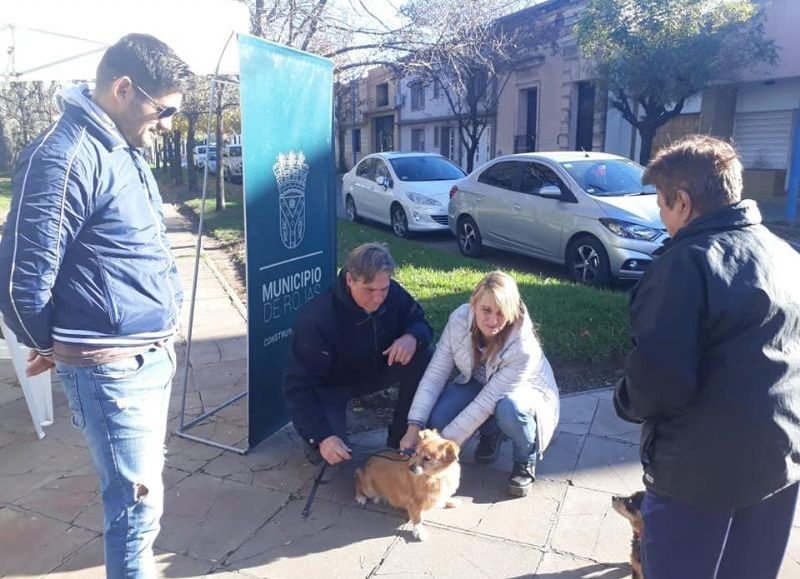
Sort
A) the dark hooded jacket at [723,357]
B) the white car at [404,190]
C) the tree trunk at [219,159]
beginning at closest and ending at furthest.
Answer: the dark hooded jacket at [723,357] < the white car at [404,190] < the tree trunk at [219,159]

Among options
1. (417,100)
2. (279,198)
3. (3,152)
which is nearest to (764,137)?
(279,198)

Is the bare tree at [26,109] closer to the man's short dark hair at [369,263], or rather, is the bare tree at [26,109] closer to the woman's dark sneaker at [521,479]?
the man's short dark hair at [369,263]

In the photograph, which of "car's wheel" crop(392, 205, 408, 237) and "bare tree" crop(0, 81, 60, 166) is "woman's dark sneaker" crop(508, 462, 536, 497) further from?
"bare tree" crop(0, 81, 60, 166)

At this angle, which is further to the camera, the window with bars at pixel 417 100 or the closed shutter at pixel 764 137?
the window with bars at pixel 417 100

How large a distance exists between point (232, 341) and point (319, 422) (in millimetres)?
2870

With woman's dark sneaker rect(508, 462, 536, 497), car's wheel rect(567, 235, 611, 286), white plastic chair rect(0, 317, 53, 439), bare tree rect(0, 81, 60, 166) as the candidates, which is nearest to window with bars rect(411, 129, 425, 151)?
bare tree rect(0, 81, 60, 166)

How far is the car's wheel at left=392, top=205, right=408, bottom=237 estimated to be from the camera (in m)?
11.5

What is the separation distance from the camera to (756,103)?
57.9ft

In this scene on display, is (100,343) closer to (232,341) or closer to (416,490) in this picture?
(416,490)

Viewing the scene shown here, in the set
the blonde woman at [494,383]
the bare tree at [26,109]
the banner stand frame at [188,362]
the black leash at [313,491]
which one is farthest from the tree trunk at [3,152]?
the blonde woman at [494,383]

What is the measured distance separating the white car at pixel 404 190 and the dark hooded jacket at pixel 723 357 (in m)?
9.46

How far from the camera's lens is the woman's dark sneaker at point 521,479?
3.32m

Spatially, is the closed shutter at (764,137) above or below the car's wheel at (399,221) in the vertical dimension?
above

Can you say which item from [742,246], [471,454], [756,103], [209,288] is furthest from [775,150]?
[742,246]
